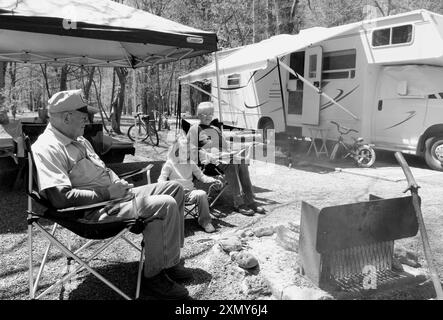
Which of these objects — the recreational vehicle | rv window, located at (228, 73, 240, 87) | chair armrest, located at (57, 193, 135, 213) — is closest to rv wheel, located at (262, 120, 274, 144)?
the recreational vehicle

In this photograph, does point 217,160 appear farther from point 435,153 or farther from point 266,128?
point 266,128

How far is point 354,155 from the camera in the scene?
24.9 feet

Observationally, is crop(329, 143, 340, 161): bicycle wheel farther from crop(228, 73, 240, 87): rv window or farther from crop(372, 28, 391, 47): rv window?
crop(228, 73, 240, 87): rv window

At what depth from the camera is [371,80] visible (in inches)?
301

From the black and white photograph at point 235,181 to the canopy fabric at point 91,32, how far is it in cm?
2

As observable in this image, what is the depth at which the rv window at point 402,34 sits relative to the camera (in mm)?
6922

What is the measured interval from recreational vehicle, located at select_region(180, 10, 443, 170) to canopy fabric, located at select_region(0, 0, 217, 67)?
1.27 m

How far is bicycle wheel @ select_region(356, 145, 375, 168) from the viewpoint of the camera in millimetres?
7426

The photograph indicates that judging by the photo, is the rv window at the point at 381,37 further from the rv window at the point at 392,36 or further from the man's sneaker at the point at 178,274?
the man's sneaker at the point at 178,274

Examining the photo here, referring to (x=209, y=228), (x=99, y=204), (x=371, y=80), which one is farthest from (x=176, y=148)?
(x=371, y=80)

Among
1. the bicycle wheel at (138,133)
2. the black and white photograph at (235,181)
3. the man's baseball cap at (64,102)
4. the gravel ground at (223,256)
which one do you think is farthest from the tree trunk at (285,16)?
the man's baseball cap at (64,102)

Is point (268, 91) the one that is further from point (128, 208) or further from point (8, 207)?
point (128, 208)

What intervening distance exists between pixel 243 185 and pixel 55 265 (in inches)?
86.7

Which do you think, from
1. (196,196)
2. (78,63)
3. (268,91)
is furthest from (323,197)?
(78,63)
